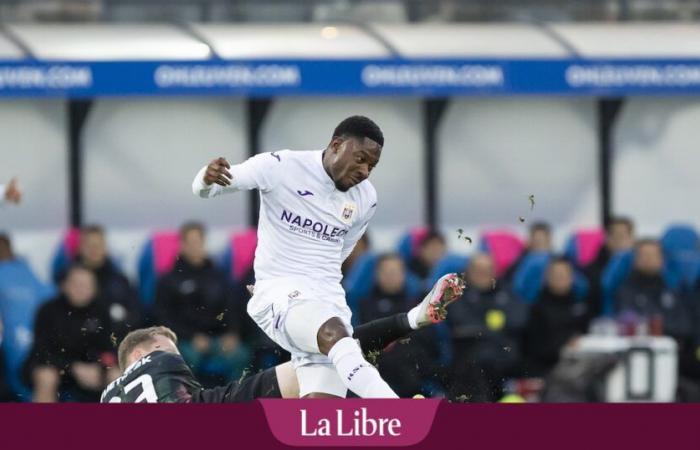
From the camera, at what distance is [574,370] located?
48.6 ft

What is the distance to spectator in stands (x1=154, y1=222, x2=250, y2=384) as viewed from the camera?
13.6 meters

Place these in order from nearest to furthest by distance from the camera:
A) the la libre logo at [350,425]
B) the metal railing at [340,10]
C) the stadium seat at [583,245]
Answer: the la libre logo at [350,425], the stadium seat at [583,245], the metal railing at [340,10]

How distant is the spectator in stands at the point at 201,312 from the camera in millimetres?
13586

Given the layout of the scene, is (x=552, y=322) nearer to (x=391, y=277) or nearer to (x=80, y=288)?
(x=391, y=277)

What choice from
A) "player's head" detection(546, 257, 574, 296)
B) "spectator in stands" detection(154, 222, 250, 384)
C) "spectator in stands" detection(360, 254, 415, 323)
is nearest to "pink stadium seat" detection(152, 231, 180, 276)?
"spectator in stands" detection(154, 222, 250, 384)

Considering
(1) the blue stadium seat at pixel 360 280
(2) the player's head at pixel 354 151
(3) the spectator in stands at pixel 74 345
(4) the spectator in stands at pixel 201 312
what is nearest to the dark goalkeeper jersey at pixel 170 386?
(2) the player's head at pixel 354 151

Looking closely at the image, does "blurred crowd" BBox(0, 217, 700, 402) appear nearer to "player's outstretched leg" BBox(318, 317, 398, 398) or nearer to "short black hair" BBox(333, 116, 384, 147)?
"player's outstretched leg" BBox(318, 317, 398, 398)

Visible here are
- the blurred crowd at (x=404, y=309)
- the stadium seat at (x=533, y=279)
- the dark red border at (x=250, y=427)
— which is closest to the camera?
the dark red border at (x=250, y=427)

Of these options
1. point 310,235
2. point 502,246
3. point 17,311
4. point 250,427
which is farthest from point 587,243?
point 250,427

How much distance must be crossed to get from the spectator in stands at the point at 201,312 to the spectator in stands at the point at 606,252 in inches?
103

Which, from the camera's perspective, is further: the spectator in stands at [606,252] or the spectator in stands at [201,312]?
Result: the spectator in stands at [606,252]

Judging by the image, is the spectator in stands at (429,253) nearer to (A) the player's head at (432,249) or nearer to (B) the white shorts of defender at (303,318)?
(A) the player's head at (432,249)

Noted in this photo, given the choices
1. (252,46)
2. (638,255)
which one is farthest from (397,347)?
(252,46)

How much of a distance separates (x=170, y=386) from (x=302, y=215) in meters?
0.99
